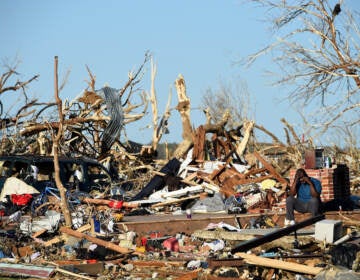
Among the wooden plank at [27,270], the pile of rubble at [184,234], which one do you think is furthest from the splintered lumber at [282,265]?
the wooden plank at [27,270]

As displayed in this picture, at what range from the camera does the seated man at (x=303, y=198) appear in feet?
50.5

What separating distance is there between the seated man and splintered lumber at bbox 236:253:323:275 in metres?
4.22

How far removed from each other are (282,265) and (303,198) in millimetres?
4959

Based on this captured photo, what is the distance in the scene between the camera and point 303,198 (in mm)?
15742

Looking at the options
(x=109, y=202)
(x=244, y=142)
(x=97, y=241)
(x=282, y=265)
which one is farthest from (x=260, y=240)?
(x=244, y=142)

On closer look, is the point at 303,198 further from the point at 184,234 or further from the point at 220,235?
the point at 184,234

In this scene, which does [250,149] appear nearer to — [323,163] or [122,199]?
[122,199]

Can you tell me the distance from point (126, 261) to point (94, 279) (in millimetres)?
1627

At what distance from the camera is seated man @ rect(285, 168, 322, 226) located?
50.5 feet

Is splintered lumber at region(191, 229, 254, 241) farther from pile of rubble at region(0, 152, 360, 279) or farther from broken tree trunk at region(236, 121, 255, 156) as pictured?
broken tree trunk at region(236, 121, 255, 156)

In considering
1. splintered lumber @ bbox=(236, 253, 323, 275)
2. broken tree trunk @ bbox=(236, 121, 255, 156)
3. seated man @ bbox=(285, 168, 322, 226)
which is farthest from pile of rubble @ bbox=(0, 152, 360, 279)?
broken tree trunk @ bbox=(236, 121, 255, 156)

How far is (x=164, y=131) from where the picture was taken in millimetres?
28766

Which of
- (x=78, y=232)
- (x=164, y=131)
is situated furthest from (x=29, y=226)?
(x=164, y=131)

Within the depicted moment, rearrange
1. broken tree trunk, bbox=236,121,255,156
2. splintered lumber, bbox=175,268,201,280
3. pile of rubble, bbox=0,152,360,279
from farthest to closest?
broken tree trunk, bbox=236,121,255,156
pile of rubble, bbox=0,152,360,279
splintered lumber, bbox=175,268,201,280
